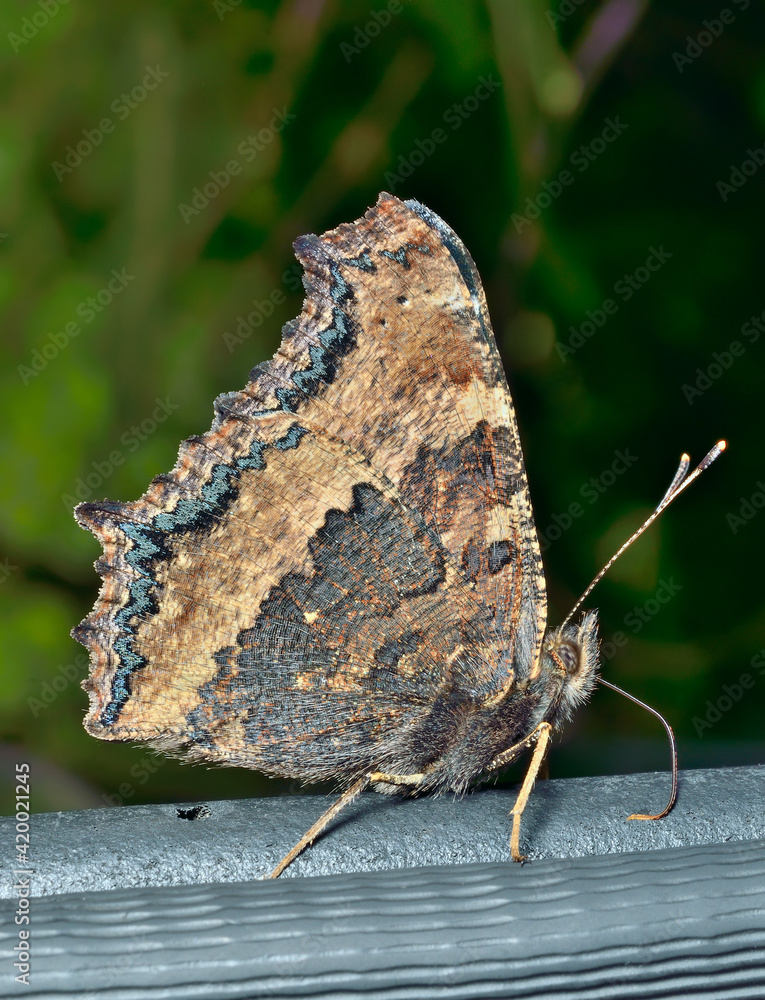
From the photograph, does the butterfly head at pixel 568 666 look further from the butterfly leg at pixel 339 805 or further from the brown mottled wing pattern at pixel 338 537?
the butterfly leg at pixel 339 805

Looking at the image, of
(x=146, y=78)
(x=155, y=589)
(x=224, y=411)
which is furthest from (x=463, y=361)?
(x=146, y=78)

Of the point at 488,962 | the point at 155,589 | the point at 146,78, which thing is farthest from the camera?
the point at 146,78

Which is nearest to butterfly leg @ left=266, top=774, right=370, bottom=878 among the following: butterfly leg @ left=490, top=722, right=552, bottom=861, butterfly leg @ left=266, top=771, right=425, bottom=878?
butterfly leg @ left=266, top=771, right=425, bottom=878

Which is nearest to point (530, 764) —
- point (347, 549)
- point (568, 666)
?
point (568, 666)

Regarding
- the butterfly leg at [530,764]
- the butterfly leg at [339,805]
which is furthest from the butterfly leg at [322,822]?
the butterfly leg at [530,764]

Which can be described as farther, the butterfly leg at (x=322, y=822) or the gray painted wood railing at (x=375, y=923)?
the butterfly leg at (x=322, y=822)

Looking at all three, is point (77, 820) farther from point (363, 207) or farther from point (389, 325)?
point (363, 207)

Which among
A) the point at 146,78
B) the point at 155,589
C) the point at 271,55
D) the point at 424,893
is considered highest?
the point at 271,55
